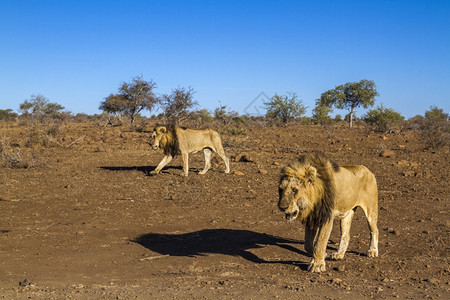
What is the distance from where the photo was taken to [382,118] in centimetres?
3422

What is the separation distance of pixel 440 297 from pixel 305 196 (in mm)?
2108

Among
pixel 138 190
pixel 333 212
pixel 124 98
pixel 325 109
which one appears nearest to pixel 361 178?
pixel 333 212

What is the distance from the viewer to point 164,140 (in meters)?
15.8

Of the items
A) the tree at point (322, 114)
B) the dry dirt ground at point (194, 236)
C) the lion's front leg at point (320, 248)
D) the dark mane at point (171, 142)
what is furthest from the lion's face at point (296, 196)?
the tree at point (322, 114)

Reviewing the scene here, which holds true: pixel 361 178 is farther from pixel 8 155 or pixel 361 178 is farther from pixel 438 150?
pixel 438 150

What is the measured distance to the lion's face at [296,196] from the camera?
615 centimetres

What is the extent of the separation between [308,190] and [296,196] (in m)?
0.24

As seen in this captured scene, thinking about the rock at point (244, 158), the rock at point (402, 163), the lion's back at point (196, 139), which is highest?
the lion's back at point (196, 139)

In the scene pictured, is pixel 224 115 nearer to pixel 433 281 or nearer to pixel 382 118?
pixel 382 118

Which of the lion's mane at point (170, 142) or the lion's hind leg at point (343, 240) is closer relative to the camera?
the lion's hind leg at point (343, 240)

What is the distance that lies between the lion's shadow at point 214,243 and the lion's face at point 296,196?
1.47m

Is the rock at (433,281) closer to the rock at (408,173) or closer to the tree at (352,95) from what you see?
the rock at (408,173)

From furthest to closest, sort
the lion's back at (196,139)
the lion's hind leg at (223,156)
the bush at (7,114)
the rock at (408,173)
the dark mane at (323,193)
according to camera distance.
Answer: the bush at (7,114), the lion's hind leg at (223,156), the lion's back at (196,139), the rock at (408,173), the dark mane at (323,193)

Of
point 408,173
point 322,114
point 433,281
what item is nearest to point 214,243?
point 433,281
